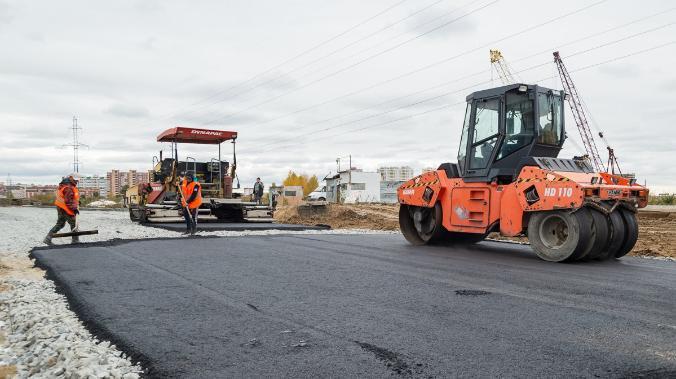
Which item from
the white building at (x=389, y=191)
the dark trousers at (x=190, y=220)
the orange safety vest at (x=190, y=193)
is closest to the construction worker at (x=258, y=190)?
the orange safety vest at (x=190, y=193)

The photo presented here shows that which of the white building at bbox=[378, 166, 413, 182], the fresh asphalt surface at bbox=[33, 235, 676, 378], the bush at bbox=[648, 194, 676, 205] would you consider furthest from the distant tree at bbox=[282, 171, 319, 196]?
the fresh asphalt surface at bbox=[33, 235, 676, 378]

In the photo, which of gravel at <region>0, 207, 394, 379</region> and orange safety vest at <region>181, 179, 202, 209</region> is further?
orange safety vest at <region>181, 179, 202, 209</region>

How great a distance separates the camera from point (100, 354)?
3.53 m

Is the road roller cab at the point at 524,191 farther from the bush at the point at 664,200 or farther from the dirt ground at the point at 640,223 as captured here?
the bush at the point at 664,200

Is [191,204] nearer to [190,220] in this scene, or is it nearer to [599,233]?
[190,220]

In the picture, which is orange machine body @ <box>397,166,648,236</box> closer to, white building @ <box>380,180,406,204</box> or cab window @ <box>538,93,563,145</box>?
cab window @ <box>538,93,563,145</box>

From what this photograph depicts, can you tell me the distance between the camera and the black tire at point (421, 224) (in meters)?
10.8

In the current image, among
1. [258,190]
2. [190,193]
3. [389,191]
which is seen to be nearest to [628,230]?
[190,193]

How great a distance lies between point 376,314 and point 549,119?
20.9ft

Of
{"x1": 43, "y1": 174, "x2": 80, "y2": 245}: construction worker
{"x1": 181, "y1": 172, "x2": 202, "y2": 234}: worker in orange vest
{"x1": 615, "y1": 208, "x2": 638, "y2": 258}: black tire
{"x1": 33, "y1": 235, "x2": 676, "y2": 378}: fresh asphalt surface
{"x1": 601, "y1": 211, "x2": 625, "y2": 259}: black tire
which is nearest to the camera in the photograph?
{"x1": 33, "y1": 235, "x2": 676, "y2": 378}: fresh asphalt surface

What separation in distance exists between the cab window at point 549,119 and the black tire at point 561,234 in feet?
4.96

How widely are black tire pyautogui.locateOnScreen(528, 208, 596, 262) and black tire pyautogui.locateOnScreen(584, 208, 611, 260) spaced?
0.06m

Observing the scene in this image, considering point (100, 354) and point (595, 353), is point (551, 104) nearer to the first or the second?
Result: point (595, 353)

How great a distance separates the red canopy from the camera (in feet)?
59.2
